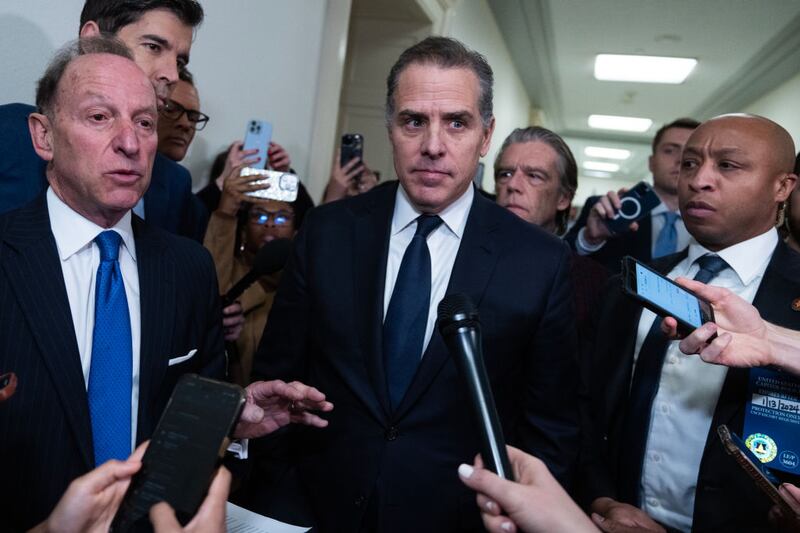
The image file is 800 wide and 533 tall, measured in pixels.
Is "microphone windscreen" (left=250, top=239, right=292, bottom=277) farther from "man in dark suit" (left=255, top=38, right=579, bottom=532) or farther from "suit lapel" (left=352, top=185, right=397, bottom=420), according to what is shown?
"suit lapel" (left=352, top=185, right=397, bottom=420)

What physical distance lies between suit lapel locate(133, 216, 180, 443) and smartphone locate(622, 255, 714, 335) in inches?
36.1

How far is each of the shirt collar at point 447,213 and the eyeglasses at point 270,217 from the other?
3.63ft

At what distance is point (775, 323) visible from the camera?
1.41 meters

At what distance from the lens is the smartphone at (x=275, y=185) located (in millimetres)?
2250

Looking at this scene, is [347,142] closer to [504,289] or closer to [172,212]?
[172,212]

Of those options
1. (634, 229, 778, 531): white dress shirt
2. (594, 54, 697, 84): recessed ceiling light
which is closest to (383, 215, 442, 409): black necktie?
(634, 229, 778, 531): white dress shirt

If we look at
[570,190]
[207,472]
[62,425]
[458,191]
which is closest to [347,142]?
[570,190]

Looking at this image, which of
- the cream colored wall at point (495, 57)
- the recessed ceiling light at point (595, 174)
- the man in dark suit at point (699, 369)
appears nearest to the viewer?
the man in dark suit at point (699, 369)

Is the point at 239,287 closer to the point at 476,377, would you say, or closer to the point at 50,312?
the point at 50,312

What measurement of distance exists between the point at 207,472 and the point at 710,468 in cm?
114

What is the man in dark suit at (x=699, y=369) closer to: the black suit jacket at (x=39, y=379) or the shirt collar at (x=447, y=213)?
the shirt collar at (x=447, y=213)

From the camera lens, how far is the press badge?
4.17 ft

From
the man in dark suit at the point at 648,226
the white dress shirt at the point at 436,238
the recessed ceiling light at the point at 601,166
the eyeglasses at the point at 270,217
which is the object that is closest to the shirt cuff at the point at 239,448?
the white dress shirt at the point at 436,238

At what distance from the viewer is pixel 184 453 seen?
739 mm
